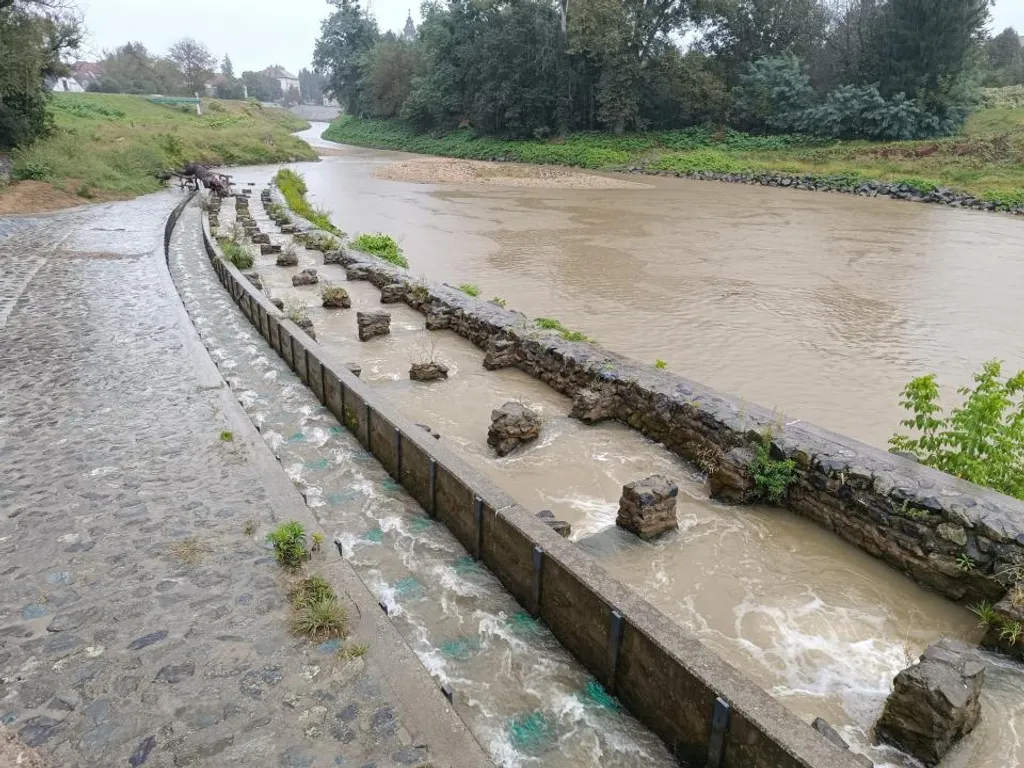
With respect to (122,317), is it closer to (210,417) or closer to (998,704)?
(210,417)

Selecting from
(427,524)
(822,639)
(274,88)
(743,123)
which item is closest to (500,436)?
(427,524)

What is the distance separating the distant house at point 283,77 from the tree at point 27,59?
143 metres

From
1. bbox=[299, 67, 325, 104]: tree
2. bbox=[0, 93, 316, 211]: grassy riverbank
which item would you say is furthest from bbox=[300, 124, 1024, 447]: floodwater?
bbox=[299, 67, 325, 104]: tree

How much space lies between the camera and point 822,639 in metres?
5.36

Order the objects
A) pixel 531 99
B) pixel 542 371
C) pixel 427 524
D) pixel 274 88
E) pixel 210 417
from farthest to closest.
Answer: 1. pixel 274 88
2. pixel 531 99
3. pixel 542 371
4. pixel 210 417
5. pixel 427 524

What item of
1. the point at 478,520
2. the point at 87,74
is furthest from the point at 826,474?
the point at 87,74

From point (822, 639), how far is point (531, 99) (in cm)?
5866

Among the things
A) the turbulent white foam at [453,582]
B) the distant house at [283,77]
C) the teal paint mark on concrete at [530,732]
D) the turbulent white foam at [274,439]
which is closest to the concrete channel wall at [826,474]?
the turbulent white foam at [453,582]

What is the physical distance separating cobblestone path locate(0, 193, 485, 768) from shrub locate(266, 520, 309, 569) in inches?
4.5

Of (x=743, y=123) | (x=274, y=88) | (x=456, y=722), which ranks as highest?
(x=274, y=88)

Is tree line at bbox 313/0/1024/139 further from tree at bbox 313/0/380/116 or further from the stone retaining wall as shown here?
tree at bbox 313/0/380/116

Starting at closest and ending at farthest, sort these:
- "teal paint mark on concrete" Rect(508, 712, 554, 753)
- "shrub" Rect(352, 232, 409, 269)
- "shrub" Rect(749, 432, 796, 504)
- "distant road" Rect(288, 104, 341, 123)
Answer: "teal paint mark on concrete" Rect(508, 712, 554, 753) → "shrub" Rect(749, 432, 796, 504) → "shrub" Rect(352, 232, 409, 269) → "distant road" Rect(288, 104, 341, 123)

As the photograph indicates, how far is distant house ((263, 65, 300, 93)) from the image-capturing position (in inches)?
6411

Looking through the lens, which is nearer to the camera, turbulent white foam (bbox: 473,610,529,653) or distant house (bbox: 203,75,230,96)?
turbulent white foam (bbox: 473,610,529,653)
